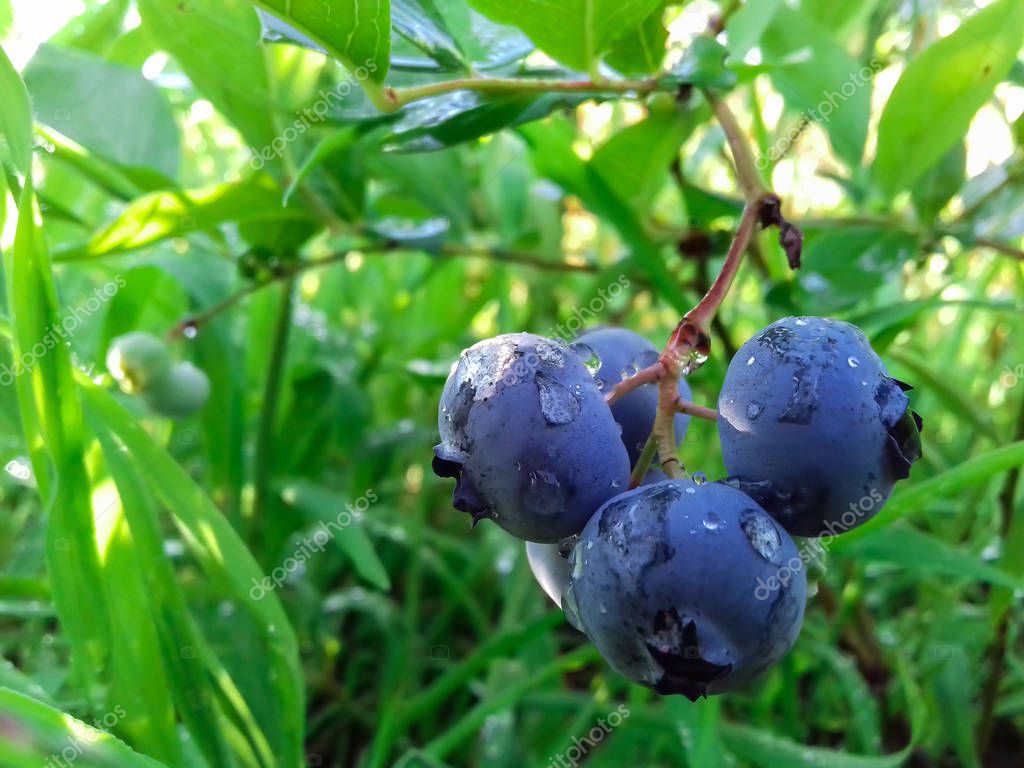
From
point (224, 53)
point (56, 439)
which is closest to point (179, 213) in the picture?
point (224, 53)

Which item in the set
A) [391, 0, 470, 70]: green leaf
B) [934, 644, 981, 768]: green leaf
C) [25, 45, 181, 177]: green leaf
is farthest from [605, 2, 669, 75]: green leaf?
[934, 644, 981, 768]: green leaf

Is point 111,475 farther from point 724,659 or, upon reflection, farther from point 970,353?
point 970,353

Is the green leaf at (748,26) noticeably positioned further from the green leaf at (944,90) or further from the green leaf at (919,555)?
the green leaf at (919,555)

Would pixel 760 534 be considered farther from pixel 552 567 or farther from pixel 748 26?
pixel 748 26

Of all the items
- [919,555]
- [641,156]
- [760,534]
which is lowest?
[919,555]

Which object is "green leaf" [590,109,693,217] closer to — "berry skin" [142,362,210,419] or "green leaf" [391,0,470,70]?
"green leaf" [391,0,470,70]

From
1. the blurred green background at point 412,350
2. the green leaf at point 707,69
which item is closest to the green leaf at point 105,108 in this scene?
the blurred green background at point 412,350
